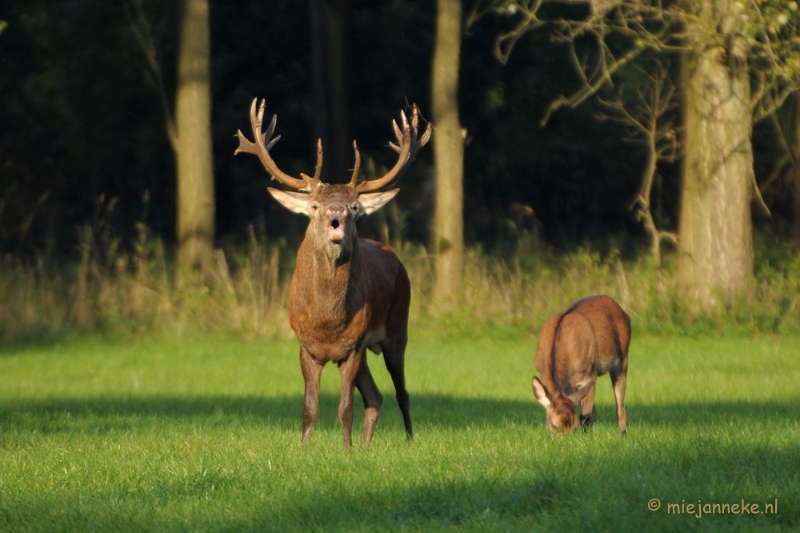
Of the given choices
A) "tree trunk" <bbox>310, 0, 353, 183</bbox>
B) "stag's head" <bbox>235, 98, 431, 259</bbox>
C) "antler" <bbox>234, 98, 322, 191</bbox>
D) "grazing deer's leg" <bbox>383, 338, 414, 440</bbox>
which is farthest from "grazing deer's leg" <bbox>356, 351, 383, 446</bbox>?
"tree trunk" <bbox>310, 0, 353, 183</bbox>

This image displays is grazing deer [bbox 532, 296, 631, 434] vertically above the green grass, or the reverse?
grazing deer [bbox 532, 296, 631, 434]

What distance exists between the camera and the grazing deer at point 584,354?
413 inches

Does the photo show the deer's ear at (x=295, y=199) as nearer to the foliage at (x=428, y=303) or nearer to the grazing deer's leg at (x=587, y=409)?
the grazing deer's leg at (x=587, y=409)

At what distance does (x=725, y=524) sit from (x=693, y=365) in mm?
9356

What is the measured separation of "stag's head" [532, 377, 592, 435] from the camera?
9.51 metres

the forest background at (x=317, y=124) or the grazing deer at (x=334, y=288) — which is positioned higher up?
the forest background at (x=317, y=124)

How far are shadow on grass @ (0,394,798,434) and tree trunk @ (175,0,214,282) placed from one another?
731 cm

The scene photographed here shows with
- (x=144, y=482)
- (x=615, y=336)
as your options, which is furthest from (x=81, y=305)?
(x=144, y=482)

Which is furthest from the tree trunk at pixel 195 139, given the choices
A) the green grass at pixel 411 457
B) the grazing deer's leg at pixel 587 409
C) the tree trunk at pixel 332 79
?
the grazing deer's leg at pixel 587 409

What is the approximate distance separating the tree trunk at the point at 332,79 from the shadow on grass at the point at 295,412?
1243cm

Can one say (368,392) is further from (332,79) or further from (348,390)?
(332,79)

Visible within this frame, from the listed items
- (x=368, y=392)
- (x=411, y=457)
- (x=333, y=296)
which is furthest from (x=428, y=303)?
(x=411, y=457)

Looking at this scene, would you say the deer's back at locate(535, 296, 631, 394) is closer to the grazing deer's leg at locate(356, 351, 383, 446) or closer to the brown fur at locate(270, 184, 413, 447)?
the grazing deer's leg at locate(356, 351, 383, 446)

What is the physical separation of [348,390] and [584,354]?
2.16m
